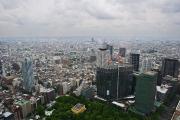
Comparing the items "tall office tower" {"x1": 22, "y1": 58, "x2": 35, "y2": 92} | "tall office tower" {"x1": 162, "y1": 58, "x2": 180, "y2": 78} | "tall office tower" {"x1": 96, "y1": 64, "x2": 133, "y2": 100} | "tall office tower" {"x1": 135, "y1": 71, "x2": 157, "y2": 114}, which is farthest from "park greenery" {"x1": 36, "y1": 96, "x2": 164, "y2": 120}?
"tall office tower" {"x1": 162, "y1": 58, "x2": 180, "y2": 78}

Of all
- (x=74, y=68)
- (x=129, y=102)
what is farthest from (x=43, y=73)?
(x=129, y=102)

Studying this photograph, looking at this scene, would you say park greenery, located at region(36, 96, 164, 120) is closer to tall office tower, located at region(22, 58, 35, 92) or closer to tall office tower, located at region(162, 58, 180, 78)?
tall office tower, located at region(22, 58, 35, 92)

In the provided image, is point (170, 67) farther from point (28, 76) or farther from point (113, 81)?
point (28, 76)

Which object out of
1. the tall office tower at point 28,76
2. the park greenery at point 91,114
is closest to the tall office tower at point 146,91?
the park greenery at point 91,114

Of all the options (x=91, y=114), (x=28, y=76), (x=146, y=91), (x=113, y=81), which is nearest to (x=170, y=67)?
(x=113, y=81)

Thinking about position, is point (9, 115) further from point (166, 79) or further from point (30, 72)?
point (166, 79)
